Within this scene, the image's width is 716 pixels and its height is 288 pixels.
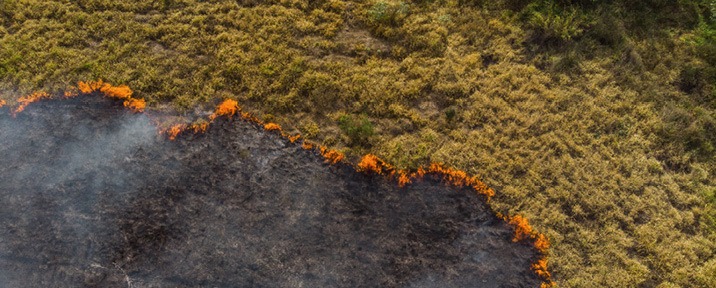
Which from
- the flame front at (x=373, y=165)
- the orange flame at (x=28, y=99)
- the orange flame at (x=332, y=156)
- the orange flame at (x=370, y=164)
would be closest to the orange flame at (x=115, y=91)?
the flame front at (x=373, y=165)

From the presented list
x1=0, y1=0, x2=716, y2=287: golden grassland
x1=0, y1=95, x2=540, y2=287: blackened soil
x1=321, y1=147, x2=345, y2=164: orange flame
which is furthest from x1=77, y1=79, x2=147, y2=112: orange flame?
x1=321, y1=147, x2=345, y2=164: orange flame

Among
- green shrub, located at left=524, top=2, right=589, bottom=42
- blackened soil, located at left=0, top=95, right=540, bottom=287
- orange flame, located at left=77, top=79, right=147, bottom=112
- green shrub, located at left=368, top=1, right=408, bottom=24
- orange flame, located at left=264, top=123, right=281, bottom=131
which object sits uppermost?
green shrub, located at left=524, top=2, right=589, bottom=42

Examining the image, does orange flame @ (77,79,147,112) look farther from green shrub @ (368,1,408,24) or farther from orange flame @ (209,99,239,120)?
green shrub @ (368,1,408,24)

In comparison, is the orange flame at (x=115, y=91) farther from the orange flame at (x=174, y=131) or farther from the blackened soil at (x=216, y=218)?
the orange flame at (x=174, y=131)

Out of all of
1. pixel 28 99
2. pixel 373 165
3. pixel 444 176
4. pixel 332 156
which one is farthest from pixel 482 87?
pixel 28 99

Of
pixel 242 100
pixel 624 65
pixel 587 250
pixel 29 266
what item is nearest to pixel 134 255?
pixel 29 266
